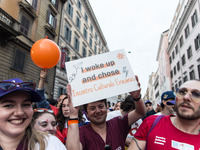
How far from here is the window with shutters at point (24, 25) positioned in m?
11.2

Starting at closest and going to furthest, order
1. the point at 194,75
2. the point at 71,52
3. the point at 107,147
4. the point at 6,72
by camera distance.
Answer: the point at 107,147 < the point at 6,72 < the point at 194,75 < the point at 71,52

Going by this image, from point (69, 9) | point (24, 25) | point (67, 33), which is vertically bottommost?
point (24, 25)

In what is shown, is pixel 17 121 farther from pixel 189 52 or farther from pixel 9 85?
pixel 189 52

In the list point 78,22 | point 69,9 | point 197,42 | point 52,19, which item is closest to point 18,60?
point 52,19

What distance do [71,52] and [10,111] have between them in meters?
18.0

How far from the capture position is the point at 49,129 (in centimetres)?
217

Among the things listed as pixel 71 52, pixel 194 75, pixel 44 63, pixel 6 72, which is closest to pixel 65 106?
pixel 44 63

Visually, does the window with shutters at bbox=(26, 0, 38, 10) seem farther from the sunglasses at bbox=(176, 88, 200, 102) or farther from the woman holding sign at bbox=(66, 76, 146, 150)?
the sunglasses at bbox=(176, 88, 200, 102)

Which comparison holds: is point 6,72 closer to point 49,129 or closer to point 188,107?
point 49,129

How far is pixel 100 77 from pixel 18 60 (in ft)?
33.8

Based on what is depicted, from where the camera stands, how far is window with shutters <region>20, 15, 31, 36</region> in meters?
11.2

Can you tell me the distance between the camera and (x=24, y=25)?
11398 mm

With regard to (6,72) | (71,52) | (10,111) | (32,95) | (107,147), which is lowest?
(107,147)

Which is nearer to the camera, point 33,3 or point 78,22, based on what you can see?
point 33,3
